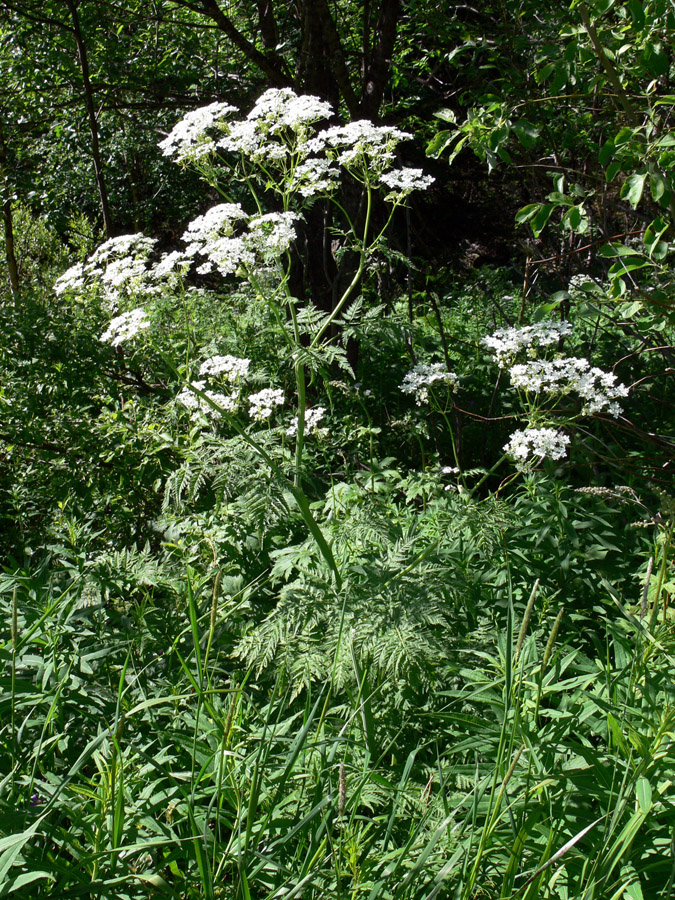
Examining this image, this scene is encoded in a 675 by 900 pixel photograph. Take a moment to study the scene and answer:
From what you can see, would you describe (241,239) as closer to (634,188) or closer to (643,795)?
(634,188)

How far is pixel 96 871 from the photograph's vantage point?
138 cm

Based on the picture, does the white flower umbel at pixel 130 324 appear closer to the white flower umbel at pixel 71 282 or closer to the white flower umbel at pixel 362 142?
the white flower umbel at pixel 71 282

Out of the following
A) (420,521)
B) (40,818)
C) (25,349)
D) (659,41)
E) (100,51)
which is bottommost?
(420,521)

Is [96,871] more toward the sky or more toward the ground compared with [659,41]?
more toward the ground

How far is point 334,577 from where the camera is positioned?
91.4 inches

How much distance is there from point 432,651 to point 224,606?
2.91ft

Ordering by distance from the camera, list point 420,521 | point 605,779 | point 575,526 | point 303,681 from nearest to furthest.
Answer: point 605,779 → point 303,681 → point 575,526 → point 420,521

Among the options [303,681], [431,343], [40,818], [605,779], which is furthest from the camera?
[431,343]

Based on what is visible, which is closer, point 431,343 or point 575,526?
point 575,526

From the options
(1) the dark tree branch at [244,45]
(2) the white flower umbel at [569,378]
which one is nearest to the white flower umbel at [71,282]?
(2) the white flower umbel at [569,378]

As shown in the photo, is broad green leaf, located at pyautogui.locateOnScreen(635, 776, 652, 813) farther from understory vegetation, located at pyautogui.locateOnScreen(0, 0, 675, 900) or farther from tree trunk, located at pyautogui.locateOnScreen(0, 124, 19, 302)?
tree trunk, located at pyautogui.locateOnScreen(0, 124, 19, 302)

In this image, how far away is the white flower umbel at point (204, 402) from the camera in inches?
110

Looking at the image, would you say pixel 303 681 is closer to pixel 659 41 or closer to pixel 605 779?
pixel 605 779

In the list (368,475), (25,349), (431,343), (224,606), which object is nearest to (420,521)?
(368,475)
